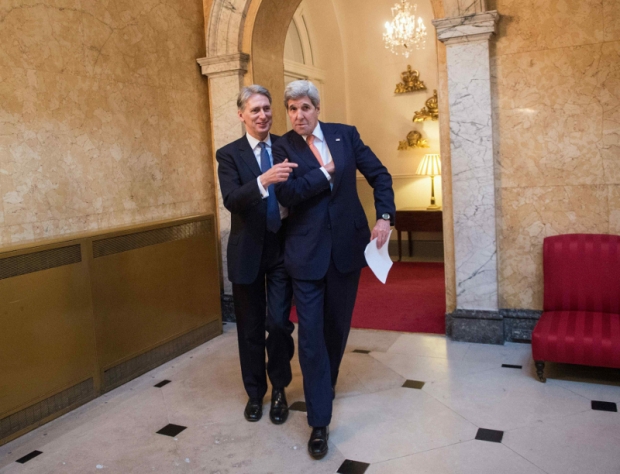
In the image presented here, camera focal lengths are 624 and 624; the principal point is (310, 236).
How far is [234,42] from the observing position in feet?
17.3

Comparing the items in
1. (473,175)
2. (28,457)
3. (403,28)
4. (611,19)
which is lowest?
(28,457)

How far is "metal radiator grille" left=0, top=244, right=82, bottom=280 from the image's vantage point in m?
3.22

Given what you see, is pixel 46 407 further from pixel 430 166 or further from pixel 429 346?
pixel 430 166

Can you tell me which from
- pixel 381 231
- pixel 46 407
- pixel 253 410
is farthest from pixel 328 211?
pixel 46 407

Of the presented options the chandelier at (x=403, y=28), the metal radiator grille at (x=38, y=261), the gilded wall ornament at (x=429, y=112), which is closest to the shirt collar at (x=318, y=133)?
the metal radiator grille at (x=38, y=261)

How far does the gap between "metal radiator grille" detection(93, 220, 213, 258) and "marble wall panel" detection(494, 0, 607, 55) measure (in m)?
2.57

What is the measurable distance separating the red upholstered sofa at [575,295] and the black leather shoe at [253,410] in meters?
1.64

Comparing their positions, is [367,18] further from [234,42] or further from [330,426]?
[330,426]

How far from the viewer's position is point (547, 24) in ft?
14.1

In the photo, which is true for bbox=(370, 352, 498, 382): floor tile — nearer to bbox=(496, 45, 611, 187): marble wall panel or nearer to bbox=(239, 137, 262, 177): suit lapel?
bbox=(496, 45, 611, 187): marble wall panel

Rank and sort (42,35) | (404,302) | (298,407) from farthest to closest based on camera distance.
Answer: (404,302), (42,35), (298,407)

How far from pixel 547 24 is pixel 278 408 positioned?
10.3ft

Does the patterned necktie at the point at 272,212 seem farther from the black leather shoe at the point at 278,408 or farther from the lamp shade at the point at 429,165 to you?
the lamp shade at the point at 429,165

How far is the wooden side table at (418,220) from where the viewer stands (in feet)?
27.1
